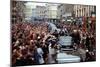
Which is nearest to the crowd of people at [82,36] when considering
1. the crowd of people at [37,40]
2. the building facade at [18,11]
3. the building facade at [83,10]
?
the crowd of people at [37,40]

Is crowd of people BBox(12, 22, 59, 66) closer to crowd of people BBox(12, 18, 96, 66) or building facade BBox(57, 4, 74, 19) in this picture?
crowd of people BBox(12, 18, 96, 66)

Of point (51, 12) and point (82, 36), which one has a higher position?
point (51, 12)

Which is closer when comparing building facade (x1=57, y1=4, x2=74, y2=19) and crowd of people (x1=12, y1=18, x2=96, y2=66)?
crowd of people (x1=12, y1=18, x2=96, y2=66)

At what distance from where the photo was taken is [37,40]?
1691 millimetres

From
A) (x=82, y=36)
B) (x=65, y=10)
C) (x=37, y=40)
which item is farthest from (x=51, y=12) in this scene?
(x=82, y=36)

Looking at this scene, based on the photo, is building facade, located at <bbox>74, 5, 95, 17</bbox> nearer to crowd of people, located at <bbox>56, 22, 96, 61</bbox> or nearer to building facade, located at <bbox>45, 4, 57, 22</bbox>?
crowd of people, located at <bbox>56, 22, 96, 61</bbox>

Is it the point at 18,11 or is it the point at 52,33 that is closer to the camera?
the point at 18,11

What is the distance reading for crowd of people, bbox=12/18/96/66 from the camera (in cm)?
162

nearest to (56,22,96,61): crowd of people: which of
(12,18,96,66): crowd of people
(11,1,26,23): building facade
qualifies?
(12,18,96,66): crowd of people

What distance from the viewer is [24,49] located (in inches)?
65.0

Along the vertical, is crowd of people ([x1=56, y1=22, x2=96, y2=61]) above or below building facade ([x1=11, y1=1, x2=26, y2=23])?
below

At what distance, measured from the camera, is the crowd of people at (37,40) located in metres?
1.62

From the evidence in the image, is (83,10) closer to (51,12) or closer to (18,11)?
(51,12)

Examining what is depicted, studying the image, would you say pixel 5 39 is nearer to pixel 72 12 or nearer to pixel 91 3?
pixel 72 12
